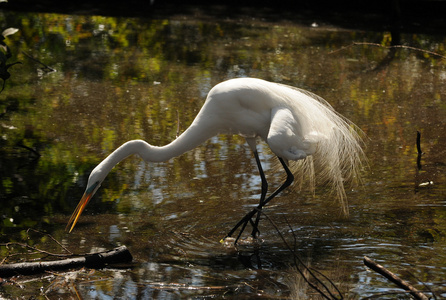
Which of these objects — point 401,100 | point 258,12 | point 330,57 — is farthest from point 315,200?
point 258,12

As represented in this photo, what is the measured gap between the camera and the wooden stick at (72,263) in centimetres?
399

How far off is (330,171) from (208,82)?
13.6 feet

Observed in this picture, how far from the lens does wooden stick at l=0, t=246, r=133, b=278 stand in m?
3.99

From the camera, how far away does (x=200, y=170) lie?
6105 millimetres

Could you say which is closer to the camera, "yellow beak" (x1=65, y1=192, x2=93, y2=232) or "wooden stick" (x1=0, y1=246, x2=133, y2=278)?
"wooden stick" (x1=0, y1=246, x2=133, y2=278)

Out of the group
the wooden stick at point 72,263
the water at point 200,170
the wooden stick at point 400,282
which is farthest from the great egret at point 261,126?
the wooden stick at point 400,282

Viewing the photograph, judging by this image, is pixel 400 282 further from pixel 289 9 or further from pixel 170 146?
pixel 289 9

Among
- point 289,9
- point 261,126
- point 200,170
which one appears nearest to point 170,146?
point 261,126

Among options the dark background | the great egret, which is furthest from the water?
the dark background

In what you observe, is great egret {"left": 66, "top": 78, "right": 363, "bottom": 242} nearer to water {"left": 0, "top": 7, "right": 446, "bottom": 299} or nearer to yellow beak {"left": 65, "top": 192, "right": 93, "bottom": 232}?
yellow beak {"left": 65, "top": 192, "right": 93, "bottom": 232}

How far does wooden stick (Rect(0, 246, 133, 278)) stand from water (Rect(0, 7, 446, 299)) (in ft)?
0.21

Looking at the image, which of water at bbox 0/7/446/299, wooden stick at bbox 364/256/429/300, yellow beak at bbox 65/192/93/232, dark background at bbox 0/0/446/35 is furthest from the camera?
dark background at bbox 0/0/446/35

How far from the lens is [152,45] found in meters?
10.9

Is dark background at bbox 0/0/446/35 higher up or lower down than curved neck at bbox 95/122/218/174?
higher up
